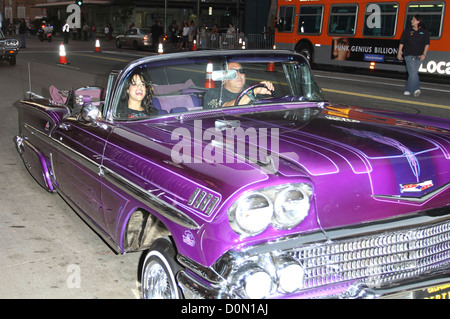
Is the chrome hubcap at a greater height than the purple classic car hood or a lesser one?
lesser

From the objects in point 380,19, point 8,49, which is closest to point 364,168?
point 380,19

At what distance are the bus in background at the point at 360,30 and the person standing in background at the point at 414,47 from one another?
12.4 feet

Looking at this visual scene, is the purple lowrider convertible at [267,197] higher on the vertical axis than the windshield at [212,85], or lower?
lower

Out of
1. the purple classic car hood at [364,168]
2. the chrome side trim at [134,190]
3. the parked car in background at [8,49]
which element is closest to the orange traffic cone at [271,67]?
the purple classic car hood at [364,168]

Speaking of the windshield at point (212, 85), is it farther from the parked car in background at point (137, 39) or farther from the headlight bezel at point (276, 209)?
the parked car in background at point (137, 39)

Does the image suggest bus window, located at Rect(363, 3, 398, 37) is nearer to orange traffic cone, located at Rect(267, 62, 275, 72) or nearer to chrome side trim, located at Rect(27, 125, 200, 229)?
orange traffic cone, located at Rect(267, 62, 275, 72)

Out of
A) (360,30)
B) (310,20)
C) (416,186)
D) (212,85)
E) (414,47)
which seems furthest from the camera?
(310,20)

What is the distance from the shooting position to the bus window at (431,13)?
1606cm

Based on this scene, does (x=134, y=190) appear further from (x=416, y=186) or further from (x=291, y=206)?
(x=416, y=186)

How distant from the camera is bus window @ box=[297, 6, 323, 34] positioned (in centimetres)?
2034

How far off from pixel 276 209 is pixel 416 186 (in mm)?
799

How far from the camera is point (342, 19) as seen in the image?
19250 mm

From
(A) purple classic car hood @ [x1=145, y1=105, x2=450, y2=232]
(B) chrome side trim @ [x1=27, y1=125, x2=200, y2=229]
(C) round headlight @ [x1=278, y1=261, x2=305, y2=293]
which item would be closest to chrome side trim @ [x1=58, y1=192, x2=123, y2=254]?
(B) chrome side trim @ [x1=27, y1=125, x2=200, y2=229]
